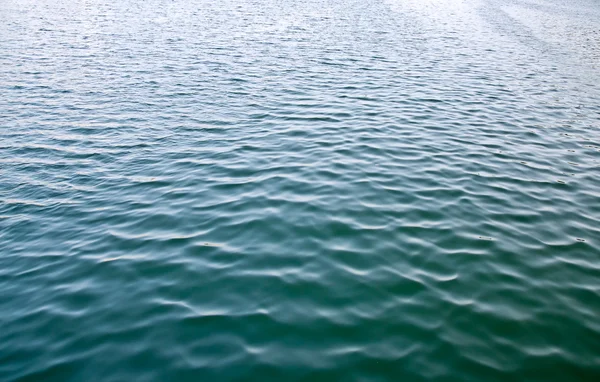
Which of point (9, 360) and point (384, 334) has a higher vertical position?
point (384, 334)

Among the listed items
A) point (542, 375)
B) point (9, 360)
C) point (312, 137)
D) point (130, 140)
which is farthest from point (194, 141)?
point (542, 375)

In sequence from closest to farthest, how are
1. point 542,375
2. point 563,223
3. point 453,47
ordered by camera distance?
1. point 542,375
2. point 563,223
3. point 453,47

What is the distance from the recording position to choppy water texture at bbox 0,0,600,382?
23.1ft

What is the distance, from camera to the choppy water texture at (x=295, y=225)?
23.1ft

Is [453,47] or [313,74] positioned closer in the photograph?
[313,74]

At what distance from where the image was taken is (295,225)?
10.5m

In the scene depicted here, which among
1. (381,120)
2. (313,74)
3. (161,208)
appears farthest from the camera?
(313,74)

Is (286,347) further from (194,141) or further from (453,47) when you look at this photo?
(453,47)

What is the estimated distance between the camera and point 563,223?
1080 centimetres

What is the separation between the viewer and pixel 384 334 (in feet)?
24.0

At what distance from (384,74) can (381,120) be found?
881 cm

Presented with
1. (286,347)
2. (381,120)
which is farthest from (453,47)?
(286,347)

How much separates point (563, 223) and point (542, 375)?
5.54 m

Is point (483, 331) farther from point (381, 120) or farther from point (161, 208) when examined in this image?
point (381, 120)
